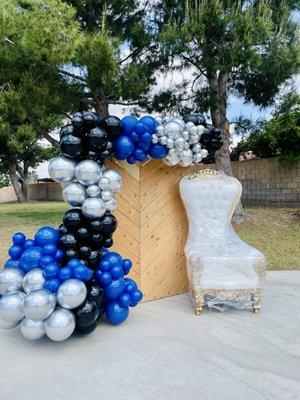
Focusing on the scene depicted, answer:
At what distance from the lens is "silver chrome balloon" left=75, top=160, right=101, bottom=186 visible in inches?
94.0

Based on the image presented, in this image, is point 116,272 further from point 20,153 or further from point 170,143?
point 20,153

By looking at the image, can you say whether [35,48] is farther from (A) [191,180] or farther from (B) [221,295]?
(B) [221,295]

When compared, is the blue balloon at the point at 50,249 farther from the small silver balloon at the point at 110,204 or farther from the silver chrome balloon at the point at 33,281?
the small silver balloon at the point at 110,204

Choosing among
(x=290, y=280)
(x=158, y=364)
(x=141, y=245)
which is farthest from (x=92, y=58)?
(x=158, y=364)

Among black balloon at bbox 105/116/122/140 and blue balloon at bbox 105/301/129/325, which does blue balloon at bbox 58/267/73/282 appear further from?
black balloon at bbox 105/116/122/140

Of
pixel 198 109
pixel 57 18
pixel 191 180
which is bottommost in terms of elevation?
pixel 191 180

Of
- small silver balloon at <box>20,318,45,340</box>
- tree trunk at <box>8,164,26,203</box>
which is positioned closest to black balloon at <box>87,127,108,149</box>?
small silver balloon at <box>20,318,45,340</box>

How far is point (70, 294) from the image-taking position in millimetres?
2086

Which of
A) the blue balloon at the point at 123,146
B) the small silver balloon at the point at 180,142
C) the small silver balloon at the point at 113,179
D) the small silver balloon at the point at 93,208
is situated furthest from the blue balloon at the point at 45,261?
the small silver balloon at the point at 180,142

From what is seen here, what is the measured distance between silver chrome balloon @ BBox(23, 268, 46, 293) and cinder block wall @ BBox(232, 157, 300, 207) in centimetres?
668

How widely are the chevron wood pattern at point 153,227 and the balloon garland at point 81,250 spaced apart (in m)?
0.26

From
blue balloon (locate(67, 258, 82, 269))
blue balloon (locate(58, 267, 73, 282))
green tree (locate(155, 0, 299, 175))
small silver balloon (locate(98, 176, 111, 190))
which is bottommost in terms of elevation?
blue balloon (locate(58, 267, 73, 282))

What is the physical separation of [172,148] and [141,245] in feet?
2.68

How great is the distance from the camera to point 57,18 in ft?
14.1
